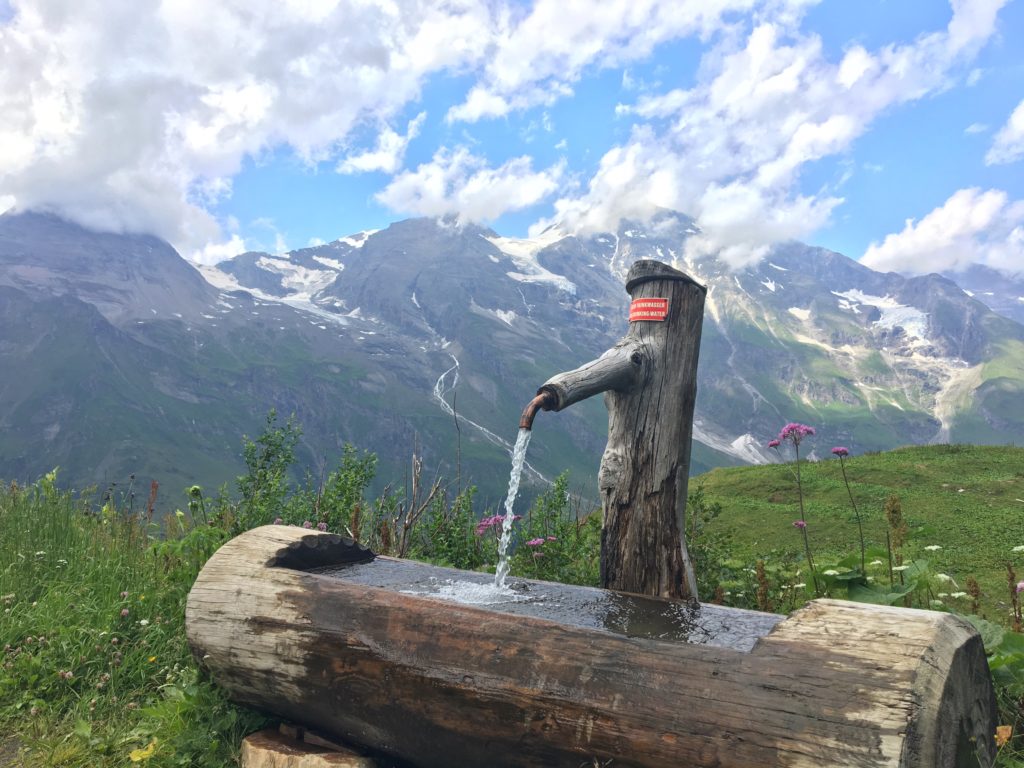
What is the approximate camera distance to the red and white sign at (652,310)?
5340 mm

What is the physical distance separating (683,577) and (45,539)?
260 inches

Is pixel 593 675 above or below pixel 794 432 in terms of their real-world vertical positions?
below

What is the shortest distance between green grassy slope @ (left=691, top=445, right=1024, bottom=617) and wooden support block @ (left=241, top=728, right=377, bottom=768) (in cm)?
528

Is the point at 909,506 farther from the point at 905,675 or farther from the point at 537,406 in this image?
the point at 905,675

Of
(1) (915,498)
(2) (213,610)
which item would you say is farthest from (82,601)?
(1) (915,498)

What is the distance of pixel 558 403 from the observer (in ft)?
15.3

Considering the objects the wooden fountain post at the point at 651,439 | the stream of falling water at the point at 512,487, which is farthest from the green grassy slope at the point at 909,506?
the stream of falling water at the point at 512,487

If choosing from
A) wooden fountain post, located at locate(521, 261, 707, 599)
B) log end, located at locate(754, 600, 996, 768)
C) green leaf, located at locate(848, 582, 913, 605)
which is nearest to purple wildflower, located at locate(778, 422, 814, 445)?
wooden fountain post, located at locate(521, 261, 707, 599)

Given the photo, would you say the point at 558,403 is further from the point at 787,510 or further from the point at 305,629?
the point at 787,510

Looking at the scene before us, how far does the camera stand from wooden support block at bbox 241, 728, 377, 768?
13.3 ft

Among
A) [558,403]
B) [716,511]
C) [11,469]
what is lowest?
[11,469]

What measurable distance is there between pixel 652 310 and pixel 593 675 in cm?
303

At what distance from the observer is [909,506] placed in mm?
15180

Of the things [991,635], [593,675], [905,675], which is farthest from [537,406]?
[991,635]
